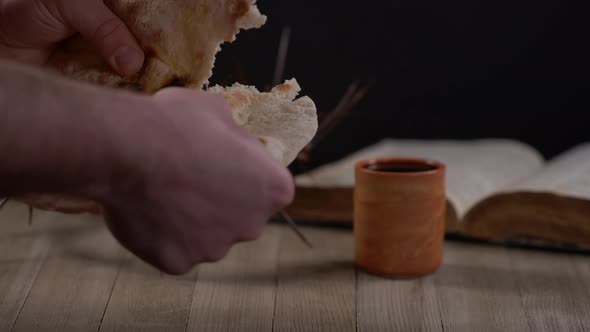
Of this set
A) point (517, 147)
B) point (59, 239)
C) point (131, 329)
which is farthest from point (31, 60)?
point (517, 147)

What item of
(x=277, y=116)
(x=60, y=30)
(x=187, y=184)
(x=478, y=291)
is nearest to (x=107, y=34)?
(x=60, y=30)

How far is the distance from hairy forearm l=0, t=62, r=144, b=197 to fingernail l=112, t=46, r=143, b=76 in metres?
0.34

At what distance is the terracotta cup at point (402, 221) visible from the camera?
1417 millimetres

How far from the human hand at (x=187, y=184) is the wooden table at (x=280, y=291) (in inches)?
16.6

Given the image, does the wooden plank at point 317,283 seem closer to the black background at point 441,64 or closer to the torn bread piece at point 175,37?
the torn bread piece at point 175,37

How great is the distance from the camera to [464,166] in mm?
1864

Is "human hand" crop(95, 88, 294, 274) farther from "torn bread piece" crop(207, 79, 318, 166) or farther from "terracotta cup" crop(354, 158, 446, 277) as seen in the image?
"terracotta cup" crop(354, 158, 446, 277)

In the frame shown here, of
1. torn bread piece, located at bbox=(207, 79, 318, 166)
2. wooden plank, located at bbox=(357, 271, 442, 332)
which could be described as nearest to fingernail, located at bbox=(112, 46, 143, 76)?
torn bread piece, located at bbox=(207, 79, 318, 166)

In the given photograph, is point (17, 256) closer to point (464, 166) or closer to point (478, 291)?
point (478, 291)

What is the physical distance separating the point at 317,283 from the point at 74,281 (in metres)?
0.43

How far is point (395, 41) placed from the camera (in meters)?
2.63

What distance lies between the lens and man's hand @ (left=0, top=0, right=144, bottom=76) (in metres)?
1.06

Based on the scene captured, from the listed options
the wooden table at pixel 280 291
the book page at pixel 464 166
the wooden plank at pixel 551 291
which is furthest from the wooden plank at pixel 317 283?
the wooden plank at pixel 551 291

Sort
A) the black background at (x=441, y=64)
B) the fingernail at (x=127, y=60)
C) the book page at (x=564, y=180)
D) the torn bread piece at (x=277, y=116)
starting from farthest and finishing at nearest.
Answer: the black background at (x=441, y=64) < the book page at (x=564, y=180) < the fingernail at (x=127, y=60) < the torn bread piece at (x=277, y=116)
